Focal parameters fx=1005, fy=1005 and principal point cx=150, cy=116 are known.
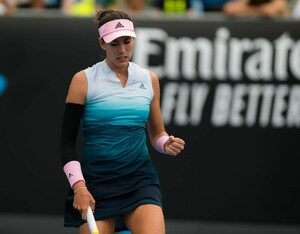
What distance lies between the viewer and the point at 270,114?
921 cm

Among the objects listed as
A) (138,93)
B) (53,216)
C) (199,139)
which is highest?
(138,93)

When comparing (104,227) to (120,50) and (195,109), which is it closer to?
(120,50)

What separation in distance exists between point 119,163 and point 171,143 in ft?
1.06

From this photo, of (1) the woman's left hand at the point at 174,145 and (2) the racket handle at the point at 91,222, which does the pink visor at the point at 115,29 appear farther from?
(2) the racket handle at the point at 91,222

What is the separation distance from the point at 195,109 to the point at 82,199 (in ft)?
12.9

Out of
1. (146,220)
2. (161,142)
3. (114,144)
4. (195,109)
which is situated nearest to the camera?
(146,220)

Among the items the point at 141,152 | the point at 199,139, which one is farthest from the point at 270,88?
the point at 141,152

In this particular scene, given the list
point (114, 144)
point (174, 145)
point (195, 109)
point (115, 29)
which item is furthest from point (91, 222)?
point (195, 109)

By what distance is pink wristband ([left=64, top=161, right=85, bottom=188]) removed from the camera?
5.53 m

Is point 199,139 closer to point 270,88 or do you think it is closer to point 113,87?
point 270,88

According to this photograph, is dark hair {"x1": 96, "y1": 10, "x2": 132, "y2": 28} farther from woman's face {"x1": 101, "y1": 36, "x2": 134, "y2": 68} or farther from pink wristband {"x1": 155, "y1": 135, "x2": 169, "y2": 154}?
pink wristband {"x1": 155, "y1": 135, "x2": 169, "y2": 154}

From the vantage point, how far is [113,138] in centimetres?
568

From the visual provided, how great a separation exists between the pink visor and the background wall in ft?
11.6

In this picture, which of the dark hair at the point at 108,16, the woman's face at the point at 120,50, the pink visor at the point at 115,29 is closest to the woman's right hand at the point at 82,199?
the woman's face at the point at 120,50
